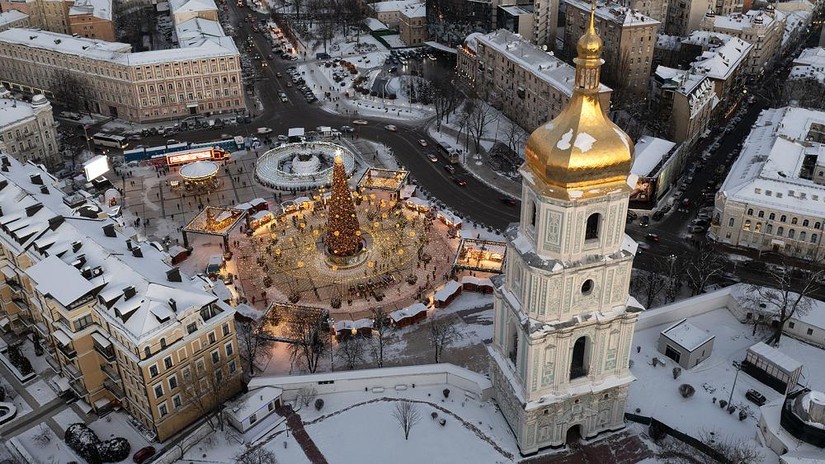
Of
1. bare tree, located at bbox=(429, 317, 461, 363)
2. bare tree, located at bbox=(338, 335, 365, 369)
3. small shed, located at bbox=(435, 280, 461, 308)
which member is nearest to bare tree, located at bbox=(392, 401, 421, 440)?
bare tree, located at bbox=(429, 317, 461, 363)

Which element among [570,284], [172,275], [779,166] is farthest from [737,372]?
[172,275]

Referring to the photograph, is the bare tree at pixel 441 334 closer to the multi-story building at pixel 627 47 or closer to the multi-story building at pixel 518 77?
the multi-story building at pixel 518 77

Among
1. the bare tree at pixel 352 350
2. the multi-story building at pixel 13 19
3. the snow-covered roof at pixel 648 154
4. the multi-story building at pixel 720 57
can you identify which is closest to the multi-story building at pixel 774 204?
the snow-covered roof at pixel 648 154

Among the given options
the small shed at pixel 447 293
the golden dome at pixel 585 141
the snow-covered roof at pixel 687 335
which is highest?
the golden dome at pixel 585 141

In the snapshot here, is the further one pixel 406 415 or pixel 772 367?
pixel 772 367

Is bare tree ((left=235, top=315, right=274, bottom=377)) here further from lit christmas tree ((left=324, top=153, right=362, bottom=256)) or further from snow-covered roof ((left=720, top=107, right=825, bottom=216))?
snow-covered roof ((left=720, top=107, right=825, bottom=216))

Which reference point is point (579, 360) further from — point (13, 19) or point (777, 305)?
point (13, 19)
